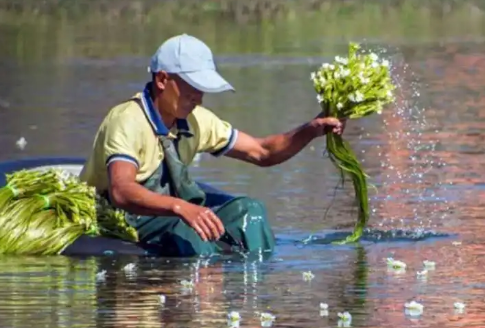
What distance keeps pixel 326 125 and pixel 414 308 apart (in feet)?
6.26

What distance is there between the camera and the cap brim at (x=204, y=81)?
10.1m

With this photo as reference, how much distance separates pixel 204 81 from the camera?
33.4ft

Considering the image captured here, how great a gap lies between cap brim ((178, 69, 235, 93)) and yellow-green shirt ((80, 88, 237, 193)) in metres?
0.36

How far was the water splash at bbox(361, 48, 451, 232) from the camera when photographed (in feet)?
41.5

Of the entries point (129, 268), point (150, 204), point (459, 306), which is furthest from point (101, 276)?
point (459, 306)

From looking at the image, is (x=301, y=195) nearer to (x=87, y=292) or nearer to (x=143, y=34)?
(x=87, y=292)

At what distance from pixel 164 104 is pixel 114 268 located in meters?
0.99

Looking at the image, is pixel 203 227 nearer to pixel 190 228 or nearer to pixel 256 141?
pixel 190 228

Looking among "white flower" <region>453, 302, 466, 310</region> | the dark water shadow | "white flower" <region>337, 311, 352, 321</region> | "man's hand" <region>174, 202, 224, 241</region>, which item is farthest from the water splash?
"white flower" <region>337, 311, 352, 321</region>

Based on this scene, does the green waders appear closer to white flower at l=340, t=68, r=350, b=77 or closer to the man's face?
the man's face

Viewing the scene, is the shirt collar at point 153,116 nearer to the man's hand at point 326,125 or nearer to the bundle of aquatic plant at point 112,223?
the bundle of aquatic plant at point 112,223

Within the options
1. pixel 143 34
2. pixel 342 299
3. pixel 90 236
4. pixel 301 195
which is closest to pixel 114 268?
pixel 90 236

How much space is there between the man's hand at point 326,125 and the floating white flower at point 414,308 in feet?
5.91

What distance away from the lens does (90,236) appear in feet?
35.9
